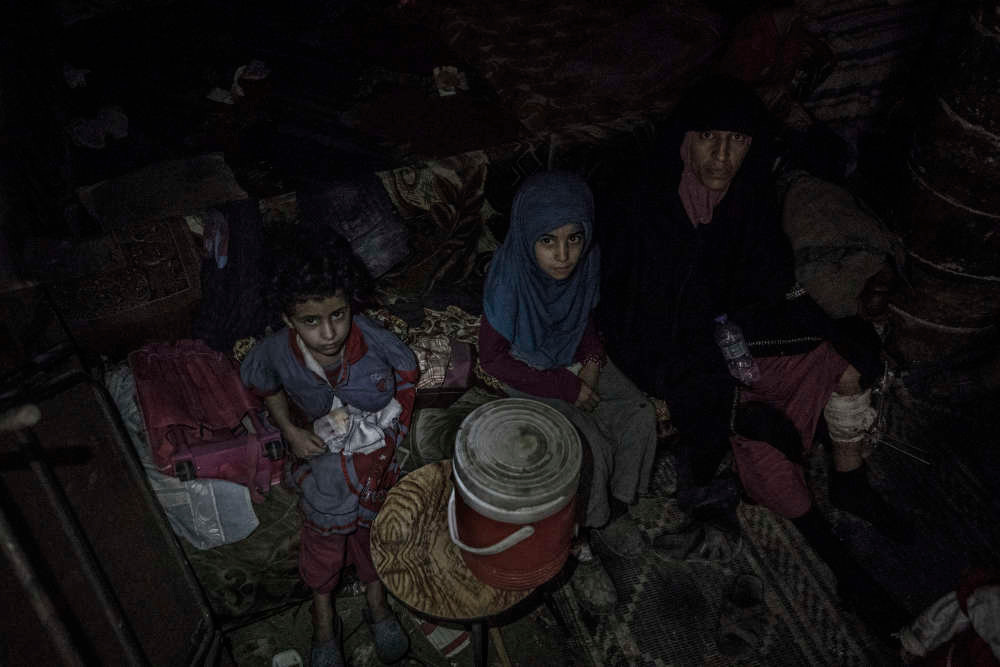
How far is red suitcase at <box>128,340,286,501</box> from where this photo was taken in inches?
98.0

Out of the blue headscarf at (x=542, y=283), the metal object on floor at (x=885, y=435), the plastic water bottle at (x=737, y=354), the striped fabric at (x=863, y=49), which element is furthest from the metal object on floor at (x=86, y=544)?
the striped fabric at (x=863, y=49)

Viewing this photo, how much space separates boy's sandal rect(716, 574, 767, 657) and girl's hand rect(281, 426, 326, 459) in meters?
2.00

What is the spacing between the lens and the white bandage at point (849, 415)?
295 centimetres

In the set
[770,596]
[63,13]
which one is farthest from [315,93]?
[770,596]

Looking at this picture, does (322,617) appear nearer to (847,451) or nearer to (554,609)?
(554,609)

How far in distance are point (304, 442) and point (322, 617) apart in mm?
820

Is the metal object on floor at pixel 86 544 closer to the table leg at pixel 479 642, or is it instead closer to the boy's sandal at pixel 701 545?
the table leg at pixel 479 642

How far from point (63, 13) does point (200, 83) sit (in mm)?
2133

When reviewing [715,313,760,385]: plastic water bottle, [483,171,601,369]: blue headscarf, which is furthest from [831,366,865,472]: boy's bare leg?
[483,171,601,369]: blue headscarf

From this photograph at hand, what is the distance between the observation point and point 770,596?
114 inches

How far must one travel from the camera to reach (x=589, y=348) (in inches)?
115

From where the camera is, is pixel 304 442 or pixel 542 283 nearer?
pixel 304 442

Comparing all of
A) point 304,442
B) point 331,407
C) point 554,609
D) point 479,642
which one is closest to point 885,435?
point 554,609

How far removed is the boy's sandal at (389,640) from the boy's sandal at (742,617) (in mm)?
1432
